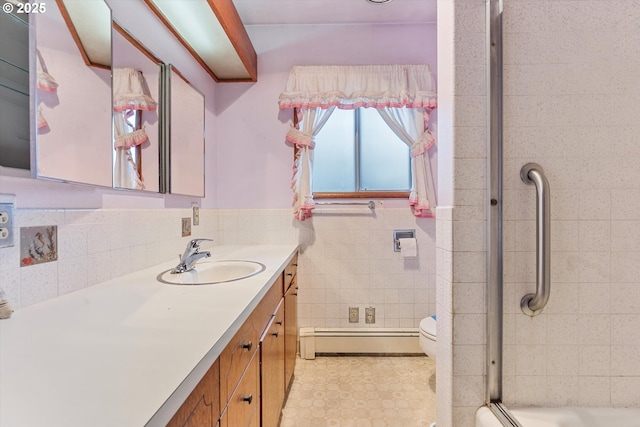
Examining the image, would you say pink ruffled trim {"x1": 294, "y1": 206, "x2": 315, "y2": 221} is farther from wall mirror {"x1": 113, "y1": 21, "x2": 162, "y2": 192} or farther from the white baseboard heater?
wall mirror {"x1": 113, "y1": 21, "x2": 162, "y2": 192}

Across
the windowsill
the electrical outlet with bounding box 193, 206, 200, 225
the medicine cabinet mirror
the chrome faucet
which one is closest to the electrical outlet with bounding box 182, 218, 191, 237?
the electrical outlet with bounding box 193, 206, 200, 225

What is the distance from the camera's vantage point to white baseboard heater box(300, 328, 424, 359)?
2176 mm

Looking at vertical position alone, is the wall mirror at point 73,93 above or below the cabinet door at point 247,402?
above

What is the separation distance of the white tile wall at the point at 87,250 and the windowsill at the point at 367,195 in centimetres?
110

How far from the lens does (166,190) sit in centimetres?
152

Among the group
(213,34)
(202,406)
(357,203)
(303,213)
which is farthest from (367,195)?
(202,406)

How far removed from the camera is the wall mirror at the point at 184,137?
5.18 ft

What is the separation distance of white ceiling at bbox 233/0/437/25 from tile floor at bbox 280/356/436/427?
257 centimetres

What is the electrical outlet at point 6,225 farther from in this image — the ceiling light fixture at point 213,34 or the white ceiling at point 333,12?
the white ceiling at point 333,12

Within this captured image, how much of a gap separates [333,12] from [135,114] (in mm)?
1595

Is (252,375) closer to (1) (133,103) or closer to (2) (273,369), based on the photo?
(2) (273,369)

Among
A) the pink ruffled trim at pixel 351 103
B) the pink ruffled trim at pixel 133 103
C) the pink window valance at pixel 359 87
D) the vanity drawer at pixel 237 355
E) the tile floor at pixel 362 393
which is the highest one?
the pink window valance at pixel 359 87

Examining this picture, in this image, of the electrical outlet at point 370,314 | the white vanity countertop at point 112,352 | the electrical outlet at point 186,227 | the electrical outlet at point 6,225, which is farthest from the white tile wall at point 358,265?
the electrical outlet at point 6,225

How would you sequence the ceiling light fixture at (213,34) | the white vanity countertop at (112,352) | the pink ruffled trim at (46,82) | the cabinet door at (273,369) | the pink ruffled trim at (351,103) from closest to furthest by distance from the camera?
the white vanity countertop at (112,352) → the pink ruffled trim at (46,82) → the cabinet door at (273,369) → the ceiling light fixture at (213,34) → the pink ruffled trim at (351,103)
